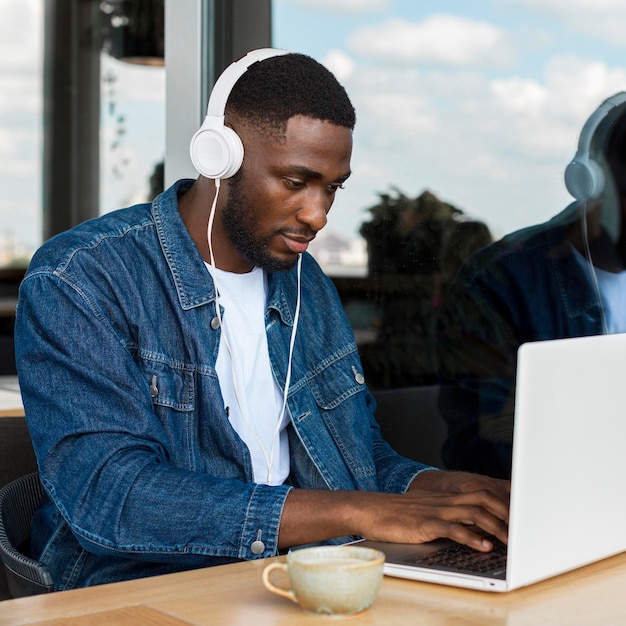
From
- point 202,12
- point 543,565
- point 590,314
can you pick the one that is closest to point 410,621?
point 543,565

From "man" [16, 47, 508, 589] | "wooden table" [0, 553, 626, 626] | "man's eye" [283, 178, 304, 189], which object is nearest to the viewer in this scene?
"wooden table" [0, 553, 626, 626]

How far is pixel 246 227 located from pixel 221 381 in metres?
0.26

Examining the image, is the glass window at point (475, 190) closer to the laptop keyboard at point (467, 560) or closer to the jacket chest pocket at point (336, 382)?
the jacket chest pocket at point (336, 382)

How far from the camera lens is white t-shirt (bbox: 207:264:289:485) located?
165 cm

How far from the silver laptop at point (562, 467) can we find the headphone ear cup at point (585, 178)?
0.96 m

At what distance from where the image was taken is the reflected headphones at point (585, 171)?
6.62 ft

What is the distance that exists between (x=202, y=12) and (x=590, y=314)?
4.01 ft

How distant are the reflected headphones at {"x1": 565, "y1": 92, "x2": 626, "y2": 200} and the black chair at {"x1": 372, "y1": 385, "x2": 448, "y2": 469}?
55 centimetres

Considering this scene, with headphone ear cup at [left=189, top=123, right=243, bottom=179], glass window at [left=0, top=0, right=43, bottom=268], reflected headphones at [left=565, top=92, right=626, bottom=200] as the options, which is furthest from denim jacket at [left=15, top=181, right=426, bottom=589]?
glass window at [left=0, top=0, right=43, bottom=268]

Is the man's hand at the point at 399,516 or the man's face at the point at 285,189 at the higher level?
the man's face at the point at 285,189

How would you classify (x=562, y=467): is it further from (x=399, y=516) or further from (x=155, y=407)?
(x=155, y=407)

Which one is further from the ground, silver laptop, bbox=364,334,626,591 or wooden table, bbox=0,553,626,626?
silver laptop, bbox=364,334,626,591

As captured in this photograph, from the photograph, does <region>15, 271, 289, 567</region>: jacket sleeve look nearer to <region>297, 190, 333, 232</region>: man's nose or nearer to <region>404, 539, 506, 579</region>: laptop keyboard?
<region>404, 539, 506, 579</region>: laptop keyboard

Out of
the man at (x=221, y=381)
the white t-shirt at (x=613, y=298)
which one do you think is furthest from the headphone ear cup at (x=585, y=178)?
the man at (x=221, y=381)
